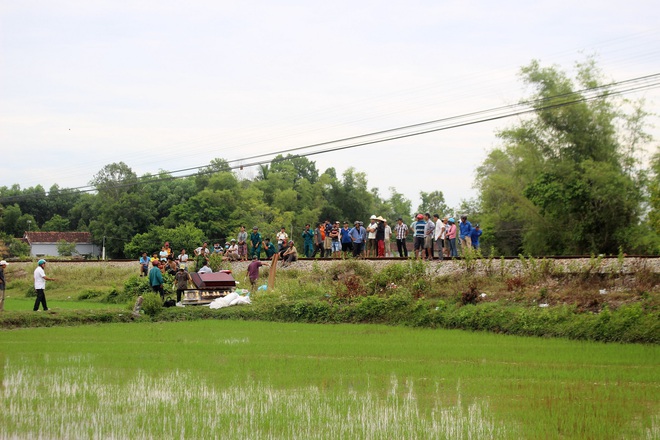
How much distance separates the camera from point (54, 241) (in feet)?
294

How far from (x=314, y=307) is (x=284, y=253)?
7.60 meters

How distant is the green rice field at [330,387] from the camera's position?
30.1ft

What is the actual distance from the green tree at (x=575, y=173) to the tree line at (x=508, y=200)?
0.06 m

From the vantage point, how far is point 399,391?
37.6ft

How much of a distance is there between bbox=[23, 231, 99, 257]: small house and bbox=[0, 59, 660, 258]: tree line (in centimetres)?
340

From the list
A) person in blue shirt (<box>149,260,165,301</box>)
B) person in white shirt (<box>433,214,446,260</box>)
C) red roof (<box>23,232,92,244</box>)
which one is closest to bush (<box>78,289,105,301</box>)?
person in blue shirt (<box>149,260,165,301</box>)

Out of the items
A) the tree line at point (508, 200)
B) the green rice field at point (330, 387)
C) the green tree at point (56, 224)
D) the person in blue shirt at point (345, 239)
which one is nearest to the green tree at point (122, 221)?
the tree line at point (508, 200)

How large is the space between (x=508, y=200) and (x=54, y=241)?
56226 millimetres

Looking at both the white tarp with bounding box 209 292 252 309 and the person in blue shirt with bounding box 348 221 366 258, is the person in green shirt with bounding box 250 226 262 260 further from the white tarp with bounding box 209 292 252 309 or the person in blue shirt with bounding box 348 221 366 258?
the white tarp with bounding box 209 292 252 309

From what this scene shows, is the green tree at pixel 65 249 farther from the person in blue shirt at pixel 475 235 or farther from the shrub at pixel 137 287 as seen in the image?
the person in blue shirt at pixel 475 235

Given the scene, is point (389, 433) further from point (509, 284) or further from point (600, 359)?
point (509, 284)

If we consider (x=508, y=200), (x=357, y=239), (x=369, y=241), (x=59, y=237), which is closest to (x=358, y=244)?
(x=357, y=239)

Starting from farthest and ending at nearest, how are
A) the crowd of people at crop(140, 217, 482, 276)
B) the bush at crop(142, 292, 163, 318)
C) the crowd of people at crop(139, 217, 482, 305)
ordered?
1. the crowd of people at crop(140, 217, 482, 276)
2. the crowd of people at crop(139, 217, 482, 305)
3. the bush at crop(142, 292, 163, 318)

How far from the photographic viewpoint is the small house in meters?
87.8
